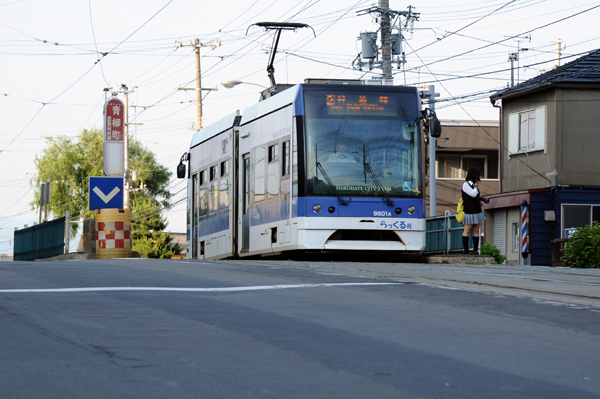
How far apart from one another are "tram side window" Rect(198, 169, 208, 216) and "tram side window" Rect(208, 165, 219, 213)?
44 centimetres

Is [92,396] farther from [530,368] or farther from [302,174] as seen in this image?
[302,174]

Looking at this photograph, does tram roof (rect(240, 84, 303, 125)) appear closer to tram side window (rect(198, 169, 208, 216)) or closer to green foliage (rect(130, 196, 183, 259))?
tram side window (rect(198, 169, 208, 216))

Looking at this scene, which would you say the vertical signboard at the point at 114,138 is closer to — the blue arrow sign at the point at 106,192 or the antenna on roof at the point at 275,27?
the blue arrow sign at the point at 106,192

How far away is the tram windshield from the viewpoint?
17.6 meters

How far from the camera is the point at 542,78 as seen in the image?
106 ft

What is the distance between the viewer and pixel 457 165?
1849 inches

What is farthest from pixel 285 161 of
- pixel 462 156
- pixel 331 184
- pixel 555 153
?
pixel 462 156

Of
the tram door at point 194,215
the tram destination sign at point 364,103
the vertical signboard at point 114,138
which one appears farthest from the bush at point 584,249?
the vertical signboard at point 114,138

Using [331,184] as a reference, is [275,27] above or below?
above

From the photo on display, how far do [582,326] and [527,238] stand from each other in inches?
971

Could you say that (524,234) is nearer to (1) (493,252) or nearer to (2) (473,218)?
(1) (493,252)

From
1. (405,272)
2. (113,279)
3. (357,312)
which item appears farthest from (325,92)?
(357,312)

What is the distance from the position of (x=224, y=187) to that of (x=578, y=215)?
571 inches

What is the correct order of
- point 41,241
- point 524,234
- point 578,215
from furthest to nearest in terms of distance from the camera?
point 41,241 → point 524,234 → point 578,215
